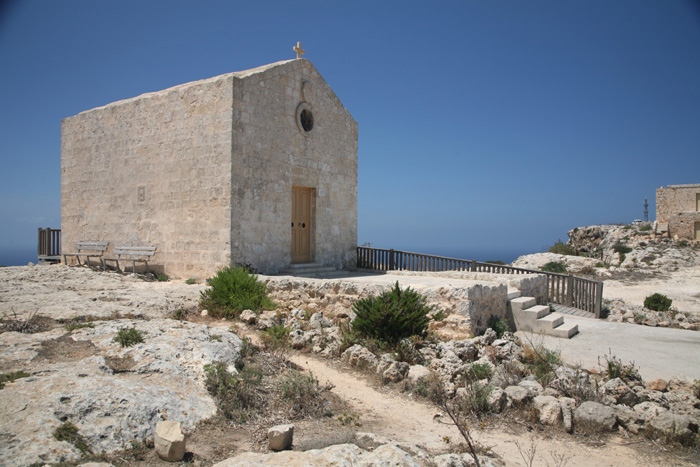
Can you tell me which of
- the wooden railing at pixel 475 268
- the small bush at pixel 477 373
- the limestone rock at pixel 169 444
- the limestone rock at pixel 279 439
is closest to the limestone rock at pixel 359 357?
the small bush at pixel 477 373

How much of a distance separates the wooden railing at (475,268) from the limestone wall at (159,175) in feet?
16.4

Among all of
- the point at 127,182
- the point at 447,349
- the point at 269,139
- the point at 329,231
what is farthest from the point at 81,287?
the point at 447,349

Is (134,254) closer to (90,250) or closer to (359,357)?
(90,250)

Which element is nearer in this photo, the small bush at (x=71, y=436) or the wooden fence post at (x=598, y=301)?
the small bush at (x=71, y=436)

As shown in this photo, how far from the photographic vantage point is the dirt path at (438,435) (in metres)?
3.98

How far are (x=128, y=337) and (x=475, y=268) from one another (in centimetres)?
892

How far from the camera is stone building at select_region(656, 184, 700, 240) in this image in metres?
27.3

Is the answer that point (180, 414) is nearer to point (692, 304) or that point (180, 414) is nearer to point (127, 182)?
point (127, 182)

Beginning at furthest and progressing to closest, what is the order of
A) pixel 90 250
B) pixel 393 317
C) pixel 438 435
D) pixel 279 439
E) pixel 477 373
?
pixel 90 250 < pixel 393 317 < pixel 477 373 < pixel 438 435 < pixel 279 439

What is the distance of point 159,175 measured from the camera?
1139 cm

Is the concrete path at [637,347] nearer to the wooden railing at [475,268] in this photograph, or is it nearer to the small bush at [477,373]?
the small bush at [477,373]

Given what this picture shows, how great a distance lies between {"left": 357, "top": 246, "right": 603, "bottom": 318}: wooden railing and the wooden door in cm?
215

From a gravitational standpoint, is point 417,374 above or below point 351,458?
below

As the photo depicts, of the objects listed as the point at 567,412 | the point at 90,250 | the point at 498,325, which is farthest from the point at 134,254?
the point at 567,412
